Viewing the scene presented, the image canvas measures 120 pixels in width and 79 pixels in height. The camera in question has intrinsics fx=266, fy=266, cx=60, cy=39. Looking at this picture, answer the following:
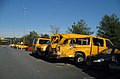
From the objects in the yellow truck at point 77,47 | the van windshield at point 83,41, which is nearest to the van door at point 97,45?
the yellow truck at point 77,47

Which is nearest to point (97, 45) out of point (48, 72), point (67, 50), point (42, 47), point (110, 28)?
point (67, 50)

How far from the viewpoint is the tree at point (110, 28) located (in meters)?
42.0

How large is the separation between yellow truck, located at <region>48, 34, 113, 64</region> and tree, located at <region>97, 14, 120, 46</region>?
22215mm

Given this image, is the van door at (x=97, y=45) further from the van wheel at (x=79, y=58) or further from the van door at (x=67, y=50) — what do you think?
the van door at (x=67, y=50)

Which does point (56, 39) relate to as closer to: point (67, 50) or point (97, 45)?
point (67, 50)

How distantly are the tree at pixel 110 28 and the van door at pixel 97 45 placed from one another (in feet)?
72.4

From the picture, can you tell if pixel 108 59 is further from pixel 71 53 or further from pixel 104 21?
pixel 104 21

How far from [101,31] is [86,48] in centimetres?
2633

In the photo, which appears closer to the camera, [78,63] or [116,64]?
[116,64]

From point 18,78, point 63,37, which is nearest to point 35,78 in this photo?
point 18,78

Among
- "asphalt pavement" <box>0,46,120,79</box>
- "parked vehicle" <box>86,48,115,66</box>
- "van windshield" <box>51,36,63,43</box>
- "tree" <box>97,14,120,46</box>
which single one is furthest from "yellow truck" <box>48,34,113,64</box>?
"tree" <box>97,14,120,46</box>

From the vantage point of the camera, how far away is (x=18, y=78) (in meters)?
11.2

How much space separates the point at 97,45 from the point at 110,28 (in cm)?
2509

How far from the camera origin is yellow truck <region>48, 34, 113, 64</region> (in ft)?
Result: 62.2
